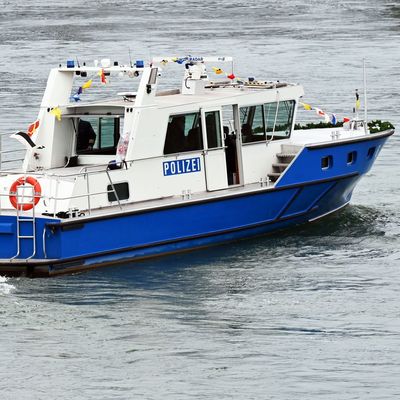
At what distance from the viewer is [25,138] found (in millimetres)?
19938

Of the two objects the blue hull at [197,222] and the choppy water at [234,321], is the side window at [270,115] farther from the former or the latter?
the choppy water at [234,321]

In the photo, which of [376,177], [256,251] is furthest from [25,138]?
[376,177]

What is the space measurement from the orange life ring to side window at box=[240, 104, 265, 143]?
3.68 metres

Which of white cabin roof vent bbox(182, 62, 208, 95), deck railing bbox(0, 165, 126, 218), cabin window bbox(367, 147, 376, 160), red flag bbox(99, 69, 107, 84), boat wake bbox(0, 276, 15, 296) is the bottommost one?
boat wake bbox(0, 276, 15, 296)

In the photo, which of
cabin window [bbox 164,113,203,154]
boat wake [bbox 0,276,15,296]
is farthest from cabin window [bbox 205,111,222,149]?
boat wake [bbox 0,276,15,296]

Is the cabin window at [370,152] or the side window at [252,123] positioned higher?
the side window at [252,123]

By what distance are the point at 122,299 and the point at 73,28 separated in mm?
41131

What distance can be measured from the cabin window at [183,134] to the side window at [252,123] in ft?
3.19

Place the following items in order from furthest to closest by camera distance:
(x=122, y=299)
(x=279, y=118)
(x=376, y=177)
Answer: (x=376, y=177)
(x=279, y=118)
(x=122, y=299)

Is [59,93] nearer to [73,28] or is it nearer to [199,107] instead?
[199,107]

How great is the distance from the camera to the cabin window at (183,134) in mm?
19953

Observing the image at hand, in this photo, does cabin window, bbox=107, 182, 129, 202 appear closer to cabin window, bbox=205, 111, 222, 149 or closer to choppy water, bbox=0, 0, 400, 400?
choppy water, bbox=0, 0, 400, 400

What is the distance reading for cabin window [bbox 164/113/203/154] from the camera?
19953 mm

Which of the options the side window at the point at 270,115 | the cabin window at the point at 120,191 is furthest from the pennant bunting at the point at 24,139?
the side window at the point at 270,115
